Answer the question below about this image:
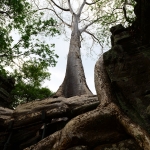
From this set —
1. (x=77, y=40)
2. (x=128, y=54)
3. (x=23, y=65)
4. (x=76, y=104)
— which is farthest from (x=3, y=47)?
(x=128, y=54)

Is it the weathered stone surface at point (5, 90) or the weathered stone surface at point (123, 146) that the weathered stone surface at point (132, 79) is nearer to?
the weathered stone surface at point (123, 146)

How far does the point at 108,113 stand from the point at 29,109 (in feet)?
7.59

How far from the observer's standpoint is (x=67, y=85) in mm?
6016

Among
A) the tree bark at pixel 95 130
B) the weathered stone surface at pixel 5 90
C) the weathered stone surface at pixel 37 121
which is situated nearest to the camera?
the tree bark at pixel 95 130

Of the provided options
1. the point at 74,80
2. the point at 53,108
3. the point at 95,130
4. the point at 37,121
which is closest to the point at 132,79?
the point at 95,130

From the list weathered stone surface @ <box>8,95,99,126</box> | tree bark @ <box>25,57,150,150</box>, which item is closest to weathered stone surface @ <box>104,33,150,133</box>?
tree bark @ <box>25,57,150,150</box>

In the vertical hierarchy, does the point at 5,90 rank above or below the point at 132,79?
above

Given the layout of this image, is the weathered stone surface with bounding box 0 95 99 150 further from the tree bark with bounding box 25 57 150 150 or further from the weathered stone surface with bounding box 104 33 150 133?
the tree bark with bounding box 25 57 150 150

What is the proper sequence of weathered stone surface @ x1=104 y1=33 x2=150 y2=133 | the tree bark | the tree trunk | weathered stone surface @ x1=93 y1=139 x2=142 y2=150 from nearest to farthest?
1. weathered stone surface @ x1=93 y1=139 x2=142 y2=150
2. the tree bark
3. weathered stone surface @ x1=104 y1=33 x2=150 y2=133
4. the tree trunk

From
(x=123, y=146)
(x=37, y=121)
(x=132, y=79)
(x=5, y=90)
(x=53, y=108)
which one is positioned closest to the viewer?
(x=123, y=146)

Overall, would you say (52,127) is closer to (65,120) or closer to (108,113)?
(65,120)

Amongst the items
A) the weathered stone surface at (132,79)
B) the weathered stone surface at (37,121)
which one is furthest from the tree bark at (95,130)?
the weathered stone surface at (37,121)

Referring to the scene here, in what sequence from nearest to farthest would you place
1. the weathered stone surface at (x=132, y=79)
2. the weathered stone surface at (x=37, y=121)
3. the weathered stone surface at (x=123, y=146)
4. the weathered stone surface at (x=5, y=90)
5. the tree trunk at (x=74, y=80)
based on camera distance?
the weathered stone surface at (x=123, y=146) → the weathered stone surface at (x=132, y=79) → the weathered stone surface at (x=37, y=121) → the weathered stone surface at (x=5, y=90) → the tree trunk at (x=74, y=80)

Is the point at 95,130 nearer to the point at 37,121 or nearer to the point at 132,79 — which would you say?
the point at 132,79
